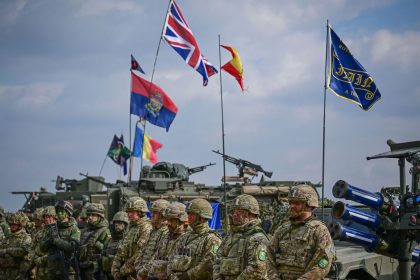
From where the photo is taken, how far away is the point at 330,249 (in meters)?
5.95

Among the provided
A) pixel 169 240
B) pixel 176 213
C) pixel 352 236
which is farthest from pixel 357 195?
pixel 169 240

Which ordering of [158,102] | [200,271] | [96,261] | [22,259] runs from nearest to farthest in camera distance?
[200,271]
[96,261]
[22,259]
[158,102]

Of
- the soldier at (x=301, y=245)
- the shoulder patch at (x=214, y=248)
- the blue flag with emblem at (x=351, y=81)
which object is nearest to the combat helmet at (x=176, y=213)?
the shoulder patch at (x=214, y=248)

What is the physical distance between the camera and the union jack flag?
14.9 meters

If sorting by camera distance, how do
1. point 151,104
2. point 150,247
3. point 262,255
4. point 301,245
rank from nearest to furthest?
point 301,245
point 262,255
point 150,247
point 151,104

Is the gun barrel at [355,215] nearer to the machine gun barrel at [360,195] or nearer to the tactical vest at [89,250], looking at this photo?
the machine gun barrel at [360,195]

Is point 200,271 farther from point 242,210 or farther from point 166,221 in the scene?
point 166,221

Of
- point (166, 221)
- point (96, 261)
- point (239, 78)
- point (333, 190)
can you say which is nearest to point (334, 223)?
point (333, 190)

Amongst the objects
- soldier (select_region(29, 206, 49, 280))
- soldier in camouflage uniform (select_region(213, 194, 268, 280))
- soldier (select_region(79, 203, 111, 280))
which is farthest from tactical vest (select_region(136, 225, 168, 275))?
soldier (select_region(29, 206, 49, 280))

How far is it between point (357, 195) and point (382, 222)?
1.81 ft

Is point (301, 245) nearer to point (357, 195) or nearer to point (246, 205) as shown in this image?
point (246, 205)

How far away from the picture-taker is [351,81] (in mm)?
10984

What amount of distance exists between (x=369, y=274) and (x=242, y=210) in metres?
2.64

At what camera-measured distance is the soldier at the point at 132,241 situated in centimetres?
890
